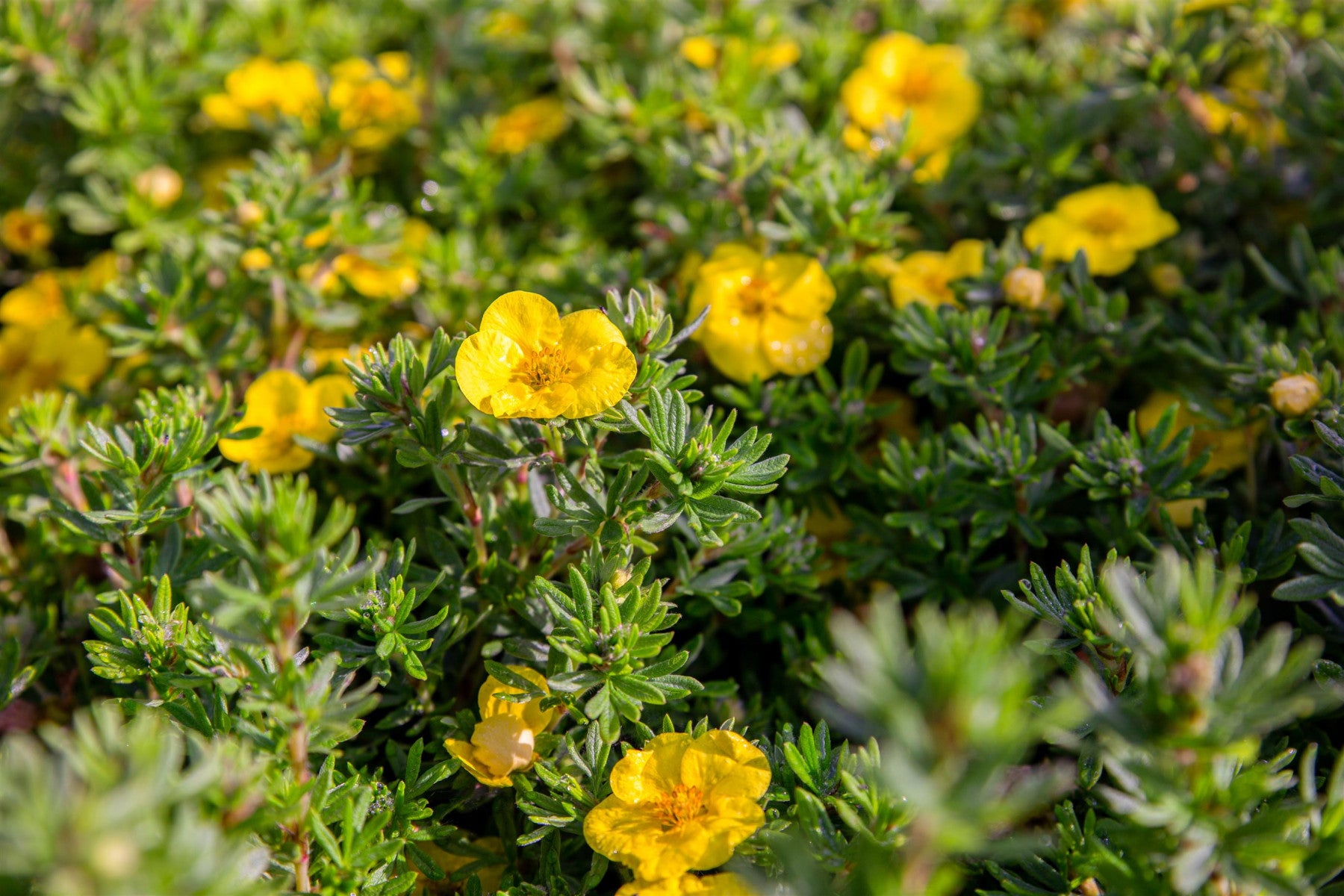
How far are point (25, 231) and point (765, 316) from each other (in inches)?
88.8

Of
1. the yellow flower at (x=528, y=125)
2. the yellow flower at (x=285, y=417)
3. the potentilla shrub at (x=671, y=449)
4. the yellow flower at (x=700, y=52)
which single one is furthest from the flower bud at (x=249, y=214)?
the yellow flower at (x=700, y=52)

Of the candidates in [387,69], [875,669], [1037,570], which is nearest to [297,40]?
[387,69]

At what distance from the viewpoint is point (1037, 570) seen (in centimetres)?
181

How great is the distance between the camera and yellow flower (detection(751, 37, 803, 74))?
310 centimetres

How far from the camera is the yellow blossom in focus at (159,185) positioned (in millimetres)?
2926

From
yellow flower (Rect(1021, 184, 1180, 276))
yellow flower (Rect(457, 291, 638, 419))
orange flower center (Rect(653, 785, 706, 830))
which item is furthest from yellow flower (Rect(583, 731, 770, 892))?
yellow flower (Rect(1021, 184, 1180, 276))

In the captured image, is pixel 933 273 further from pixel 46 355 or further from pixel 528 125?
pixel 46 355

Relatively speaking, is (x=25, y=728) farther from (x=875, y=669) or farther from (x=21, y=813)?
(x=875, y=669)

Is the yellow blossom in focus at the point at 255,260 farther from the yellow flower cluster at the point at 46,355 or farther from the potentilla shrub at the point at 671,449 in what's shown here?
the yellow flower cluster at the point at 46,355

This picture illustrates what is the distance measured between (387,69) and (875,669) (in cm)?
282

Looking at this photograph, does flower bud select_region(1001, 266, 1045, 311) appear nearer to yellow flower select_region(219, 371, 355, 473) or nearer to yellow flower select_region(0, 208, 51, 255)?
yellow flower select_region(219, 371, 355, 473)

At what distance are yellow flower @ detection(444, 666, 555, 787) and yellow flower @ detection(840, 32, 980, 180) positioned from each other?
1876mm

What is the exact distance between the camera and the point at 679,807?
1.70 meters

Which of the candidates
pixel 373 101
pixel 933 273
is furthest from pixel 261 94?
pixel 933 273
